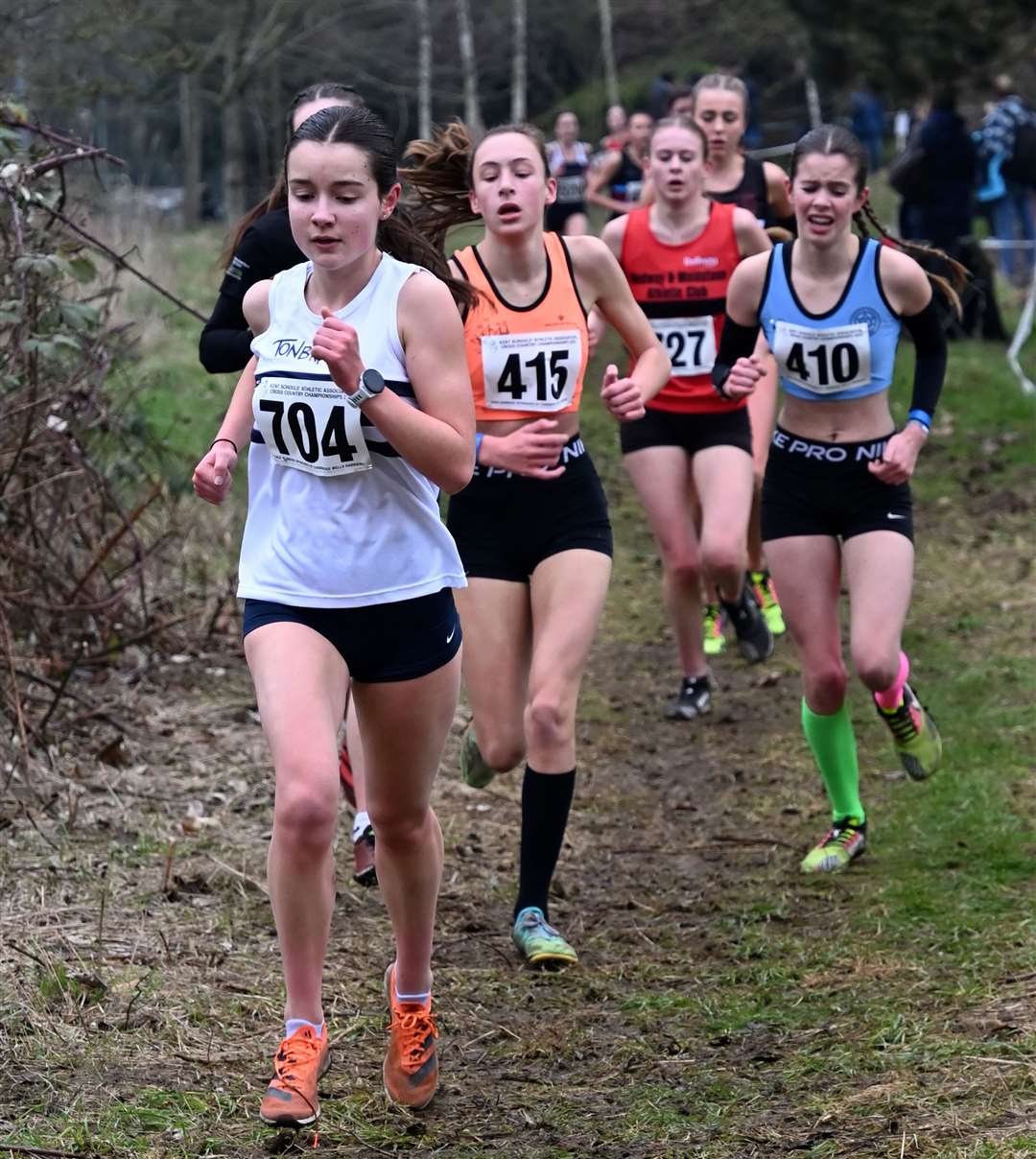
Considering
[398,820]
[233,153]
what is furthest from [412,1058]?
[233,153]

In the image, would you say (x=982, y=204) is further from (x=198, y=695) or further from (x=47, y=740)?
(x=47, y=740)

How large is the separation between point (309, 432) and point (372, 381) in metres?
0.22

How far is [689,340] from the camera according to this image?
722 cm

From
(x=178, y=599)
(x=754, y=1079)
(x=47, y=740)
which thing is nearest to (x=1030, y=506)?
(x=178, y=599)

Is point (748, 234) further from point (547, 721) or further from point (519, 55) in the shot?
point (519, 55)

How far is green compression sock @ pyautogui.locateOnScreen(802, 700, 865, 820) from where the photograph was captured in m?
5.89

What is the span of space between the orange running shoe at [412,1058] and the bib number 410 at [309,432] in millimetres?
1313

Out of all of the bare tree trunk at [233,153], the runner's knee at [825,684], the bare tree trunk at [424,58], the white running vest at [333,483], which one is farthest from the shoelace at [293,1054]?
the bare tree trunk at [424,58]

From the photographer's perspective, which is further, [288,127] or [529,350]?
[529,350]

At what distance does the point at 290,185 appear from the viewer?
12.0 feet

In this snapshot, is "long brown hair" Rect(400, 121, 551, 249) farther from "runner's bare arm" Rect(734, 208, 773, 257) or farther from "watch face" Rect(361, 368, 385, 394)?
"watch face" Rect(361, 368, 385, 394)

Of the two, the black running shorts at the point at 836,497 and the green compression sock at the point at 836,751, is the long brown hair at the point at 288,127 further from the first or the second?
the green compression sock at the point at 836,751

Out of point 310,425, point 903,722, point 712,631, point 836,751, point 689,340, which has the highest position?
point 310,425

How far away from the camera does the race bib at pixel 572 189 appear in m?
18.6
